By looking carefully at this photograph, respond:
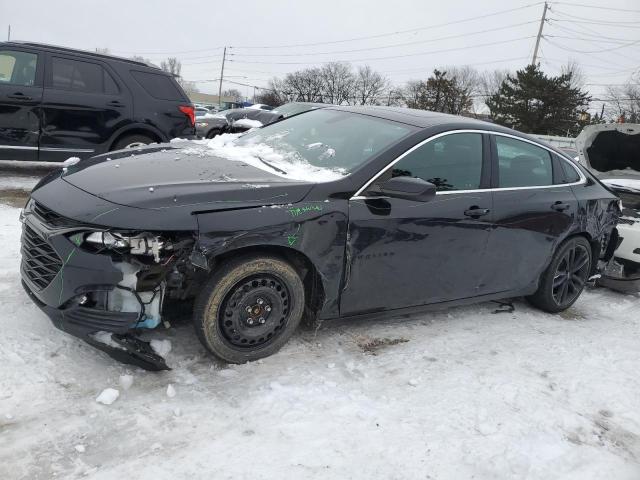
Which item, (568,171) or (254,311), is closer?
(254,311)

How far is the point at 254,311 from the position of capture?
329 centimetres

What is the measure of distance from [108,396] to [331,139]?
2325 mm

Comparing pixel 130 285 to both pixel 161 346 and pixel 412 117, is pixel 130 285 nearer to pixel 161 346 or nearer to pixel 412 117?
pixel 161 346

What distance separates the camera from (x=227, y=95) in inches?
4537

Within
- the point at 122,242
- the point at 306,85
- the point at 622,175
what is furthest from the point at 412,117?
the point at 306,85

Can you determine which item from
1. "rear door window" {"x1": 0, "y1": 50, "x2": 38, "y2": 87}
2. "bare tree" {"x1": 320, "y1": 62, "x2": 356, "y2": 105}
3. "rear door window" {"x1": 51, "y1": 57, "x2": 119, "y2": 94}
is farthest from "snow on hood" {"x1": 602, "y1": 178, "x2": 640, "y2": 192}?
"bare tree" {"x1": 320, "y1": 62, "x2": 356, "y2": 105}

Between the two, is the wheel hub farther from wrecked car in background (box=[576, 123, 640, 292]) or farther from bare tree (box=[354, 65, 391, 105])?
bare tree (box=[354, 65, 391, 105])

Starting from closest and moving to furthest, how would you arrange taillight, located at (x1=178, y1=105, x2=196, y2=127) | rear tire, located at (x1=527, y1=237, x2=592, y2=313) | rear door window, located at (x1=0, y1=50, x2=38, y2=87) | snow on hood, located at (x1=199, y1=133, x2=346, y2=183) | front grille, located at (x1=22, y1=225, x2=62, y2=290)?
front grille, located at (x1=22, y1=225, x2=62, y2=290)
snow on hood, located at (x1=199, y1=133, x2=346, y2=183)
rear tire, located at (x1=527, y1=237, x2=592, y2=313)
rear door window, located at (x1=0, y1=50, x2=38, y2=87)
taillight, located at (x1=178, y1=105, x2=196, y2=127)

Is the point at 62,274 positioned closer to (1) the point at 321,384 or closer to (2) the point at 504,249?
(1) the point at 321,384

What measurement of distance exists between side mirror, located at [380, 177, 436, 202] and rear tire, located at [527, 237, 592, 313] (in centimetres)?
203

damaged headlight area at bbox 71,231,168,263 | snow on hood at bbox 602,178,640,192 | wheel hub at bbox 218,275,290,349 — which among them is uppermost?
snow on hood at bbox 602,178,640,192

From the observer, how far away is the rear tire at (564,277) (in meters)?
4.87

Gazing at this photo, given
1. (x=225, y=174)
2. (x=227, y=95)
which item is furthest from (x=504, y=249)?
(x=227, y=95)

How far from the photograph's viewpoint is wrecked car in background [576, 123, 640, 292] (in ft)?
19.3
